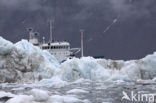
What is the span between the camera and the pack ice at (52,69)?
25.2 metres

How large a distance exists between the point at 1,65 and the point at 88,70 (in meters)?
8.32

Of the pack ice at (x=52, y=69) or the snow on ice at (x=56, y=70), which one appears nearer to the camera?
the snow on ice at (x=56, y=70)

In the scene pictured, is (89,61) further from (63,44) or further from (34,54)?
(63,44)

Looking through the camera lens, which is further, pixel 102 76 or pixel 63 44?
pixel 63 44

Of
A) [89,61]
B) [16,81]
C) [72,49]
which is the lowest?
[16,81]

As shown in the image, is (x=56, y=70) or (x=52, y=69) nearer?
(x=56, y=70)

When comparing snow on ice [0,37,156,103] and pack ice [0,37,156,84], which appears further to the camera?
pack ice [0,37,156,84]

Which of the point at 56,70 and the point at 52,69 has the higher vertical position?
the point at 52,69

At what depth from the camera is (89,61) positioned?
27.1 meters

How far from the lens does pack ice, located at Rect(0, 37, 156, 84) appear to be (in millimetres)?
25163

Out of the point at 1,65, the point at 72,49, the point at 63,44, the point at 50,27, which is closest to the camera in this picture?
the point at 1,65

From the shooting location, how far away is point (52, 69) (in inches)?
1033

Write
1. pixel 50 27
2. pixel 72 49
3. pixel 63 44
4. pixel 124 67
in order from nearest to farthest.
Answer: pixel 124 67
pixel 63 44
pixel 72 49
pixel 50 27

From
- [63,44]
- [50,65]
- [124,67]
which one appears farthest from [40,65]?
[63,44]
